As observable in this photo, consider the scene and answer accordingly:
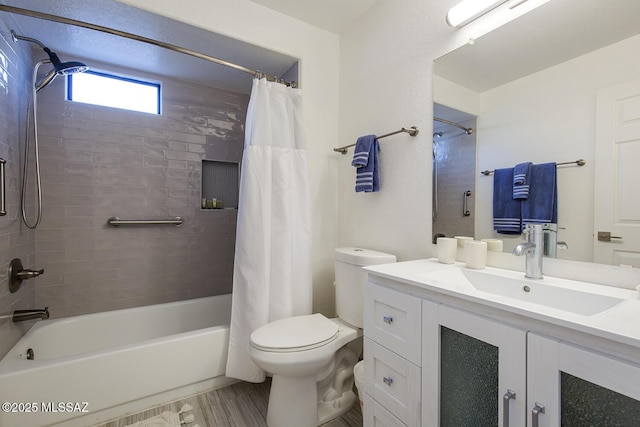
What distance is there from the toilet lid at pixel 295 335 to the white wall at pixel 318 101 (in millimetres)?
578

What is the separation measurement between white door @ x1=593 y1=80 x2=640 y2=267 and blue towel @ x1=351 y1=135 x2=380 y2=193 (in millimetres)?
1030

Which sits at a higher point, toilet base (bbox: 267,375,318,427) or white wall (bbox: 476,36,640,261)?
white wall (bbox: 476,36,640,261)

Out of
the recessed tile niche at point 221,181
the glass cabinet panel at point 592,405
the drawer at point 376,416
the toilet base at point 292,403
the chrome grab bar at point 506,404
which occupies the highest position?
the recessed tile niche at point 221,181

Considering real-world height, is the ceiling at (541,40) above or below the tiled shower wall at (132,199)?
above

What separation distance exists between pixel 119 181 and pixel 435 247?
236cm

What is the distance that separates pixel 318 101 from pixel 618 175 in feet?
5.77

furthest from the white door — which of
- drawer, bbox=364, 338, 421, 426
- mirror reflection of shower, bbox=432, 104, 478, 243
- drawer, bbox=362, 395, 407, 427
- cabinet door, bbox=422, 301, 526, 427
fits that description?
drawer, bbox=362, 395, 407, 427

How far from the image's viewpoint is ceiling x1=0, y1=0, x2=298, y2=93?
1630 millimetres

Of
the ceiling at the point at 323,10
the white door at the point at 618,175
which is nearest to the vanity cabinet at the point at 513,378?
the white door at the point at 618,175

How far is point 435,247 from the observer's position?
5.12 feet

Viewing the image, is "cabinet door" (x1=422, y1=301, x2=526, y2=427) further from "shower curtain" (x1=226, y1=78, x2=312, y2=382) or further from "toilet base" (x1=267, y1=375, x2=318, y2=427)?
"shower curtain" (x1=226, y1=78, x2=312, y2=382)

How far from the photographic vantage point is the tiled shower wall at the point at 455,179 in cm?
143

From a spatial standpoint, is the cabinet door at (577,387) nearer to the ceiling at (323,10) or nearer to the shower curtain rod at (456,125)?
the shower curtain rod at (456,125)

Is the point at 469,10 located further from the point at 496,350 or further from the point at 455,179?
the point at 496,350
